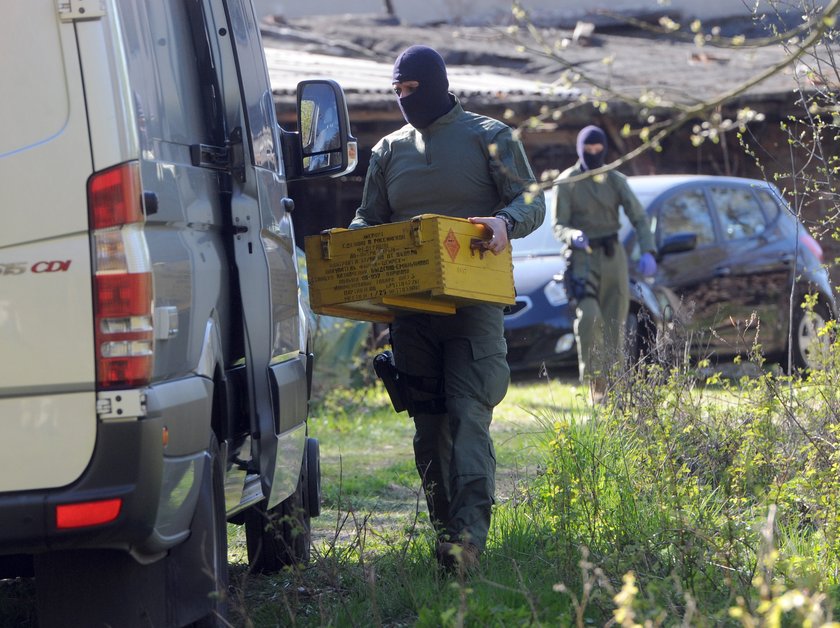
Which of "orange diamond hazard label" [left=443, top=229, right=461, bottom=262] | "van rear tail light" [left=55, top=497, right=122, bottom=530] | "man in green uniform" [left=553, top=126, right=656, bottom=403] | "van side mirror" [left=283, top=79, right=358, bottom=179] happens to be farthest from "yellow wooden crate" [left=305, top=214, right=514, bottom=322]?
"man in green uniform" [left=553, top=126, right=656, bottom=403]

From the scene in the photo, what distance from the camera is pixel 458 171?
17.2 feet

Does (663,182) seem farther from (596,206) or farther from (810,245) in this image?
(596,206)

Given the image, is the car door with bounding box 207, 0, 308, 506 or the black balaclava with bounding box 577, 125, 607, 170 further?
the black balaclava with bounding box 577, 125, 607, 170

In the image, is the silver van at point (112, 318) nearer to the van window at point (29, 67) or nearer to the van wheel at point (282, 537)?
the van window at point (29, 67)

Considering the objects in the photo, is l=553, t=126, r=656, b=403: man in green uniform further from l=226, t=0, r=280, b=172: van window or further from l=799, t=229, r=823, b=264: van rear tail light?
l=226, t=0, r=280, b=172: van window

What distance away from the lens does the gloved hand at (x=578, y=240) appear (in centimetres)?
988

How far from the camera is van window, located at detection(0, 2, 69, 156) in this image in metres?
3.31

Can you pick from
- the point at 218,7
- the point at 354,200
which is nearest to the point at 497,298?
the point at 218,7

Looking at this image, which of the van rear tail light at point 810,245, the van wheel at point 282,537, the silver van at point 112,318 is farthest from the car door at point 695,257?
the silver van at point 112,318

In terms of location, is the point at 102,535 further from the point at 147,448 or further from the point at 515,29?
the point at 515,29

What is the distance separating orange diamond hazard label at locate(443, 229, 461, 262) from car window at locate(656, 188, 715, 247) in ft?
22.9

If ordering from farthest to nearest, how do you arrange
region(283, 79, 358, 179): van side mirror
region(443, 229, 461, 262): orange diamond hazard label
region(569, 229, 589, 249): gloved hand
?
region(569, 229, 589, 249): gloved hand < region(283, 79, 358, 179): van side mirror < region(443, 229, 461, 262): orange diamond hazard label

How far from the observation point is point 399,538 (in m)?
5.55

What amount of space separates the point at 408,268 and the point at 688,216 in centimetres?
738
